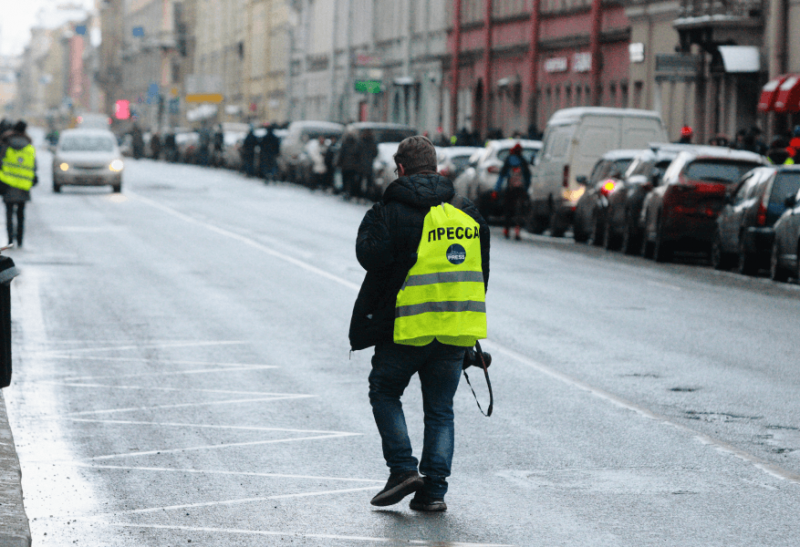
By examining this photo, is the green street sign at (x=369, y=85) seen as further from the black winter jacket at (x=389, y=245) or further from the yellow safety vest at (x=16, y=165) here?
the black winter jacket at (x=389, y=245)

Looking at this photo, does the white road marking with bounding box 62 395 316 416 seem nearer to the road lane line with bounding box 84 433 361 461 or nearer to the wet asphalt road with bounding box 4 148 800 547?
the wet asphalt road with bounding box 4 148 800 547

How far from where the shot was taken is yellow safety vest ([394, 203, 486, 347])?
7.35 metres

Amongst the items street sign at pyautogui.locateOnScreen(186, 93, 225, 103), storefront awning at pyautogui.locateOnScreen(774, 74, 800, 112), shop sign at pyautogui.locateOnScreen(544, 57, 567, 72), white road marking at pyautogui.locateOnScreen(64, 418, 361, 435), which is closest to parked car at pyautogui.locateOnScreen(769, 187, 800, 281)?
white road marking at pyautogui.locateOnScreen(64, 418, 361, 435)

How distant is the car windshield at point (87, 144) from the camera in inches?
1779

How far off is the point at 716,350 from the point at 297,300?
4.82 m

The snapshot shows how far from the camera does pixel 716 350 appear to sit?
13.9 metres

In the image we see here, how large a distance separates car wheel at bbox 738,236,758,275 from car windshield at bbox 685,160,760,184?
2.14 metres

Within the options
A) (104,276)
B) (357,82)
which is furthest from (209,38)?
(104,276)

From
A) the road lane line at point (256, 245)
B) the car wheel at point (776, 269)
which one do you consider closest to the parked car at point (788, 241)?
the car wheel at point (776, 269)

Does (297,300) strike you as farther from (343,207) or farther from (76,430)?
(343,207)

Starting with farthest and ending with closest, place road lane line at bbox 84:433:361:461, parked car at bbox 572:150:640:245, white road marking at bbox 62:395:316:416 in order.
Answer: parked car at bbox 572:150:640:245
white road marking at bbox 62:395:316:416
road lane line at bbox 84:433:361:461

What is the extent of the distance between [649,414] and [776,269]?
37.7ft

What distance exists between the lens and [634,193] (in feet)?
85.6

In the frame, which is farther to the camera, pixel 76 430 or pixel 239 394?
pixel 239 394
